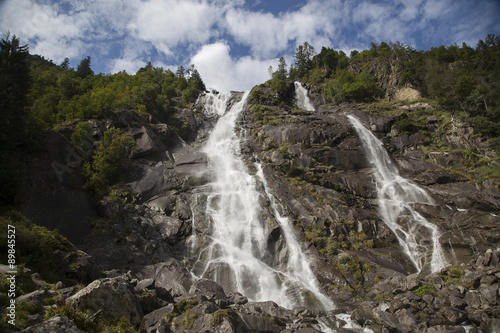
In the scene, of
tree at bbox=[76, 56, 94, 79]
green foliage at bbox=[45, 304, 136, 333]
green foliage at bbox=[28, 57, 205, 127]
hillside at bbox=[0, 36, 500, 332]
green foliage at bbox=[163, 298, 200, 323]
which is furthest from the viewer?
tree at bbox=[76, 56, 94, 79]

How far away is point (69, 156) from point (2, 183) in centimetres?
946

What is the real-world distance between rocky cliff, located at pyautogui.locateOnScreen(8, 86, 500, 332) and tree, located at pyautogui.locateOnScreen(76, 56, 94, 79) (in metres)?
38.6

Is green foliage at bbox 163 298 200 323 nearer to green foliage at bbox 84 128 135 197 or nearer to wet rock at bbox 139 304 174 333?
wet rock at bbox 139 304 174 333

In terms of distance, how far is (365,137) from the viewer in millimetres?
35656

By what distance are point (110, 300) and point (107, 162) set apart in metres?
20.3

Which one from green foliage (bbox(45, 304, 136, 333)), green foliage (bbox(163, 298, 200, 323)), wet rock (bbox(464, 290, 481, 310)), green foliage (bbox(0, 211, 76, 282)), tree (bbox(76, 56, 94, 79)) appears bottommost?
wet rock (bbox(464, 290, 481, 310))

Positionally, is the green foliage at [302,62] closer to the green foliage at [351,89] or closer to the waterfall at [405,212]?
the green foliage at [351,89]

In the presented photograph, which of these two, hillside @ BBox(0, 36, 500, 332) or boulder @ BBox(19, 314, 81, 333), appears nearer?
boulder @ BBox(19, 314, 81, 333)

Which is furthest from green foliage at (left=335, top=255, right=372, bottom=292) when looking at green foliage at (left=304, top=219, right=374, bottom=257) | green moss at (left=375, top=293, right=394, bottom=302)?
green moss at (left=375, top=293, right=394, bottom=302)

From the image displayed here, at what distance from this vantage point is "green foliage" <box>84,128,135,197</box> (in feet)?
77.0

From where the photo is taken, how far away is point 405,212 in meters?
24.8

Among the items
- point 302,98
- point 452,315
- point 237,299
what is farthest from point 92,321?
point 302,98

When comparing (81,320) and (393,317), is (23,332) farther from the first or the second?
(393,317)

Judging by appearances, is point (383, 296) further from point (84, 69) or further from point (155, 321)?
point (84, 69)
